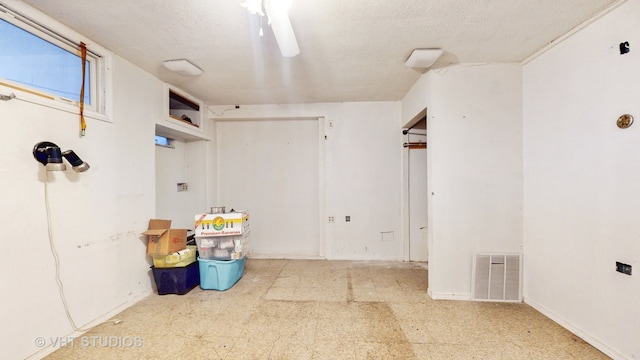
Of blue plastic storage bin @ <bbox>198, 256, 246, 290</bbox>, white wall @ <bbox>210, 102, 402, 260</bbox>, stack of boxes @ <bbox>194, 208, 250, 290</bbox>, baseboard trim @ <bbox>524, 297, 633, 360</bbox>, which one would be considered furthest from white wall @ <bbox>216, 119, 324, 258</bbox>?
baseboard trim @ <bbox>524, 297, 633, 360</bbox>

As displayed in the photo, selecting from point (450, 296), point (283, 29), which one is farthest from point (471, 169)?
point (283, 29)

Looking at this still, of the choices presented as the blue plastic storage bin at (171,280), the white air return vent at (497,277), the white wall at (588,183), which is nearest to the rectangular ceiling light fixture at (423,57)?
the white wall at (588,183)

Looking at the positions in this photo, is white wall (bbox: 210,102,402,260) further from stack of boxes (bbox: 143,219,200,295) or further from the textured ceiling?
stack of boxes (bbox: 143,219,200,295)

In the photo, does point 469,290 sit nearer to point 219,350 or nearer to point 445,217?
point 445,217

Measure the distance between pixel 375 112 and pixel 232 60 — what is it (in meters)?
2.18

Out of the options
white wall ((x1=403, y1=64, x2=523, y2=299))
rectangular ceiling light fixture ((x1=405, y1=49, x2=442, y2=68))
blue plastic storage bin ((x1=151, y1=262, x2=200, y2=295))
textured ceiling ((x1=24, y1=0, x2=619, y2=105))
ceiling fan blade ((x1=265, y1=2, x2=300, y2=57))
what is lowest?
blue plastic storage bin ((x1=151, y1=262, x2=200, y2=295))

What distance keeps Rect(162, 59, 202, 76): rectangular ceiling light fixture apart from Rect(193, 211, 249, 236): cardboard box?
1.56 metres

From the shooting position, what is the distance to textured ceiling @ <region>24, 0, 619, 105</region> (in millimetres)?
1614

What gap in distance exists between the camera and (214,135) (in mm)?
3902

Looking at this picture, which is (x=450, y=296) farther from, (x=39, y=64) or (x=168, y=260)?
(x=39, y=64)

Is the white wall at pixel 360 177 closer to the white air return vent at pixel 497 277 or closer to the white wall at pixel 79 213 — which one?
the white air return vent at pixel 497 277

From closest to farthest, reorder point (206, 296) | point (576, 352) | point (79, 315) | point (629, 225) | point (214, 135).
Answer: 1. point (629, 225)
2. point (576, 352)
3. point (79, 315)
4. point (206, 296)
5. point (214, 135)

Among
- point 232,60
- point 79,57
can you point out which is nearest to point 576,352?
point 232,60

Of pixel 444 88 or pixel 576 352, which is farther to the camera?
pixel 444 88
